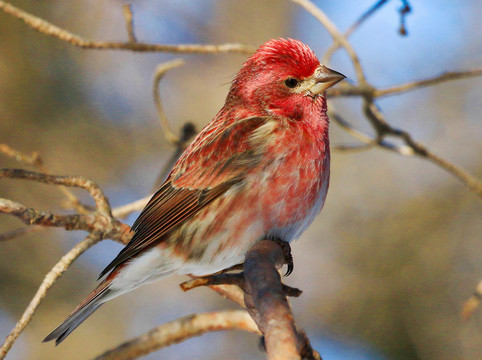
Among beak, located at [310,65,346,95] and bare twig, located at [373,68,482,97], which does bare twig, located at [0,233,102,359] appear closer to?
beak, located at [310,65,346,95]

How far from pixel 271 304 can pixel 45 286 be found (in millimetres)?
1324

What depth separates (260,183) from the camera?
12.9ft

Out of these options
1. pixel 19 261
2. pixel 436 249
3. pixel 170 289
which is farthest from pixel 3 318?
pixel 436 249

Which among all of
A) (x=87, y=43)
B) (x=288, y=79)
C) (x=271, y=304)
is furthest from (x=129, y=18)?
(x=271, y=304)

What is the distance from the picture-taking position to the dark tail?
392 cm

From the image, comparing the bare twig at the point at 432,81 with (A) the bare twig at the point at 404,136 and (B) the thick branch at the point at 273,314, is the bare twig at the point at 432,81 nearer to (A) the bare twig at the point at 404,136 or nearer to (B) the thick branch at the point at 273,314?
(A) the bare twig at the point at 404,136

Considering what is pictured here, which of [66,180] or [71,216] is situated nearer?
[71,216]

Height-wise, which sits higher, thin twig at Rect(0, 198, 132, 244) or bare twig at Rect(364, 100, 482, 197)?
bare twig at Rect(364, 100, 482, 197)

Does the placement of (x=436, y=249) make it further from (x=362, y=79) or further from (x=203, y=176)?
(x=203, y=176)

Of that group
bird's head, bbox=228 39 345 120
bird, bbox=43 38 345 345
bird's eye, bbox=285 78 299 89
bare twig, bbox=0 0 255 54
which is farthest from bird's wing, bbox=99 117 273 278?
bare twig, bbox=0 0 255 54

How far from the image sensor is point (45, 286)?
3.14 meters

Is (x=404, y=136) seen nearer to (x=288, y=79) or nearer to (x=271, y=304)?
(x=288, y=79)

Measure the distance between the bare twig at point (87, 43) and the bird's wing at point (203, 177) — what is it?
69 cm

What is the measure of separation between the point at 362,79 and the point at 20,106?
486 cm
